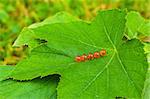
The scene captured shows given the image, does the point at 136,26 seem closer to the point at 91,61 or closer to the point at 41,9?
the point at 91,61

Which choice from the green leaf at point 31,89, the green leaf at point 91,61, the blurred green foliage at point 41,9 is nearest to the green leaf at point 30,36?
the green leaf at point 91,61

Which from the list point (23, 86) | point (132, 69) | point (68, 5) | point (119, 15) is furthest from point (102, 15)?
point (68, 5)

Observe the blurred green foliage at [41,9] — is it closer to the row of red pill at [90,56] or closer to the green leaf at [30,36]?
the green leaf at [30,36]

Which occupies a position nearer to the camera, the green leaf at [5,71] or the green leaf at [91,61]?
the green leaf at [91,61]

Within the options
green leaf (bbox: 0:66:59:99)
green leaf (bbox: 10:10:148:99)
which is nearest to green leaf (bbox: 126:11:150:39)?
green leaf (bbox: 10:10:148:99)

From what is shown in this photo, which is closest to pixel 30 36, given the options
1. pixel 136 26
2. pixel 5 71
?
pixel 5 71

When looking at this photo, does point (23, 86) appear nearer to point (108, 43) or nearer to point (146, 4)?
point (108, 43)

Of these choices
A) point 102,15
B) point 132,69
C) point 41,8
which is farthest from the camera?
point 41,8
